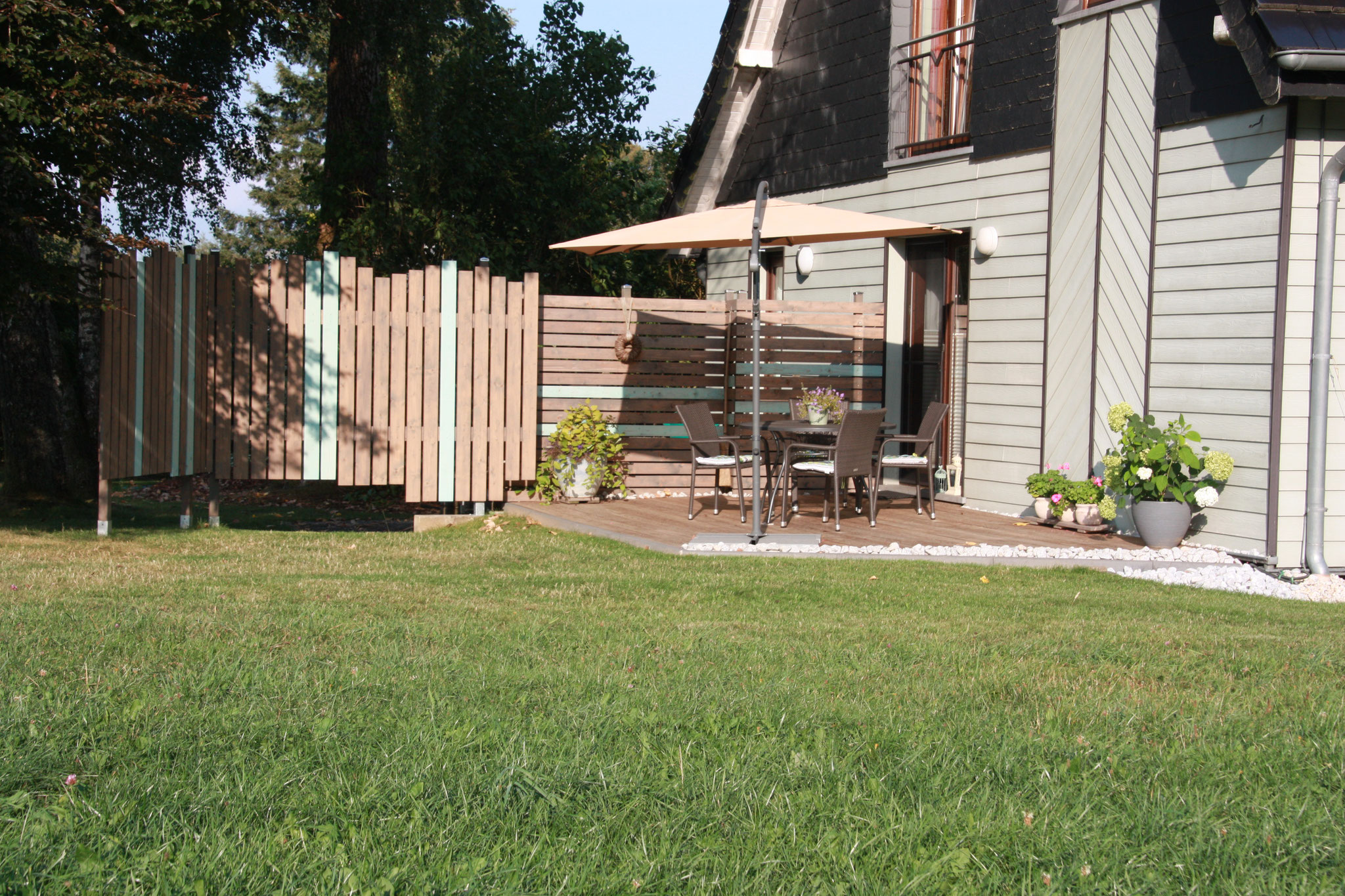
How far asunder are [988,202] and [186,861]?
9.61m

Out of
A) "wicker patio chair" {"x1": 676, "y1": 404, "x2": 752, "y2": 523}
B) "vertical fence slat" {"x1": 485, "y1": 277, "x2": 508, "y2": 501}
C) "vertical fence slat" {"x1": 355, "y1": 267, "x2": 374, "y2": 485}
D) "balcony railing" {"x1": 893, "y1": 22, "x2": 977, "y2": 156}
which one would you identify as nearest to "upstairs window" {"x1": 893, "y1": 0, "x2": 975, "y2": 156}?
"balcony railing" {"x1": 893, "y1": 22, "x2": 977, "y2": 156}

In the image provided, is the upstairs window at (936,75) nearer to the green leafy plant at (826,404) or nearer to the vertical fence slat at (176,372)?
the green leafy plant at (826,404)

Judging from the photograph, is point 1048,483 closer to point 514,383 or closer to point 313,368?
point 514,383

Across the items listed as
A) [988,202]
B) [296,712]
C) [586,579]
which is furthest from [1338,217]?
[296,712]

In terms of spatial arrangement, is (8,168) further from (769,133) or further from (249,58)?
(769,133)

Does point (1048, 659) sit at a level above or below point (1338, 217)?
below

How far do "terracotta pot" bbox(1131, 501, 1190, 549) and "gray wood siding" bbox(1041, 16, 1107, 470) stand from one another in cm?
119

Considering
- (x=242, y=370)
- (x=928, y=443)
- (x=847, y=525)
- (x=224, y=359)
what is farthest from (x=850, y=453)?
(x=224, y=359)

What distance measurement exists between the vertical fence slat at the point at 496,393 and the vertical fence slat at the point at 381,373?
3.11 feet

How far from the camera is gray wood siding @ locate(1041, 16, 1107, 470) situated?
31.7ft

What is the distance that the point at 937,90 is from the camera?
11.8 meters

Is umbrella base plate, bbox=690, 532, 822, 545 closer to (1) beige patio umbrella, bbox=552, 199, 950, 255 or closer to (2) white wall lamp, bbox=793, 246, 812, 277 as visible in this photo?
(1) beige patio umbrella, bbox=552, 199, 950, 255

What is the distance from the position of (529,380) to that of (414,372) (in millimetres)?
1076

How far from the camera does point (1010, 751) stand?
3.60 metres
